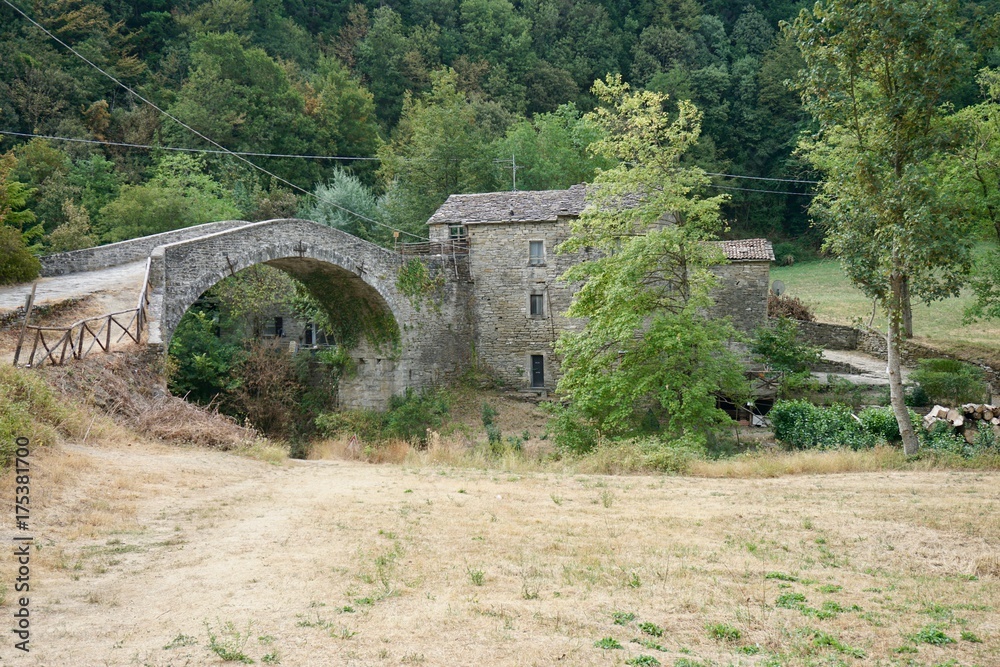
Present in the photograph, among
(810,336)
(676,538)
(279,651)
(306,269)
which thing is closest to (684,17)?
(810,336)

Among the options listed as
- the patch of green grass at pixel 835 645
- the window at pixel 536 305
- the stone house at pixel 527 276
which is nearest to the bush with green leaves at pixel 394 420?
the stone house at pixel 527 276

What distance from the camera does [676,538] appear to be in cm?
906

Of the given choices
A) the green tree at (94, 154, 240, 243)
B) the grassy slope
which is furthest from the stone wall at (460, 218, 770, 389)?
the green tree at (94, 154, 240, 243)

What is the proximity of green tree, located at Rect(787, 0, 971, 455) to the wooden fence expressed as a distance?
42.8 ft

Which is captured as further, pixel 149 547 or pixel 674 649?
pixel 149 547

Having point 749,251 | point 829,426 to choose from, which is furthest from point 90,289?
point 749,251

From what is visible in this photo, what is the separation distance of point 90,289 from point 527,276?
14.6 meters

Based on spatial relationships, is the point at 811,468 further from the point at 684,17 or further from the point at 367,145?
the point at 684,17

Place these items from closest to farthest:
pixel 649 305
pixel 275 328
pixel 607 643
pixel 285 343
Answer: pixel 607 643 < pixel 649 305 < pixel 285 343 < pixel 275 328

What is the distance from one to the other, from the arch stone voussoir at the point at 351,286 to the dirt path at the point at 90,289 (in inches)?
23.0

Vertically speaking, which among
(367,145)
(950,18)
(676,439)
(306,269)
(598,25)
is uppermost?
(598,25)

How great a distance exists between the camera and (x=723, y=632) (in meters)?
6.12

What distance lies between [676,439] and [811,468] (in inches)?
170

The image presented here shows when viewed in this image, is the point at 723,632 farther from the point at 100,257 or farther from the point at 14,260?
the point at 100,257
